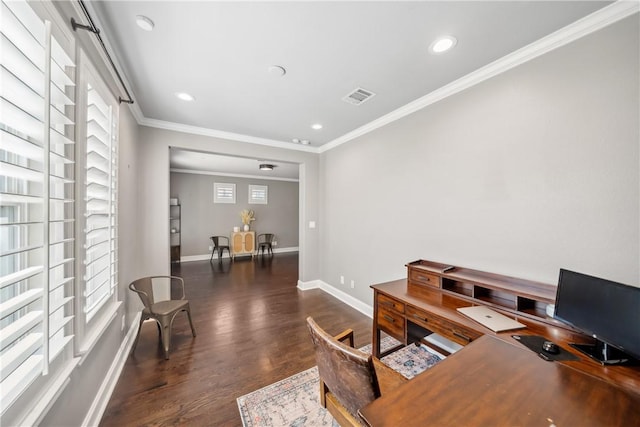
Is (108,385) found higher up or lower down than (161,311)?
lower down

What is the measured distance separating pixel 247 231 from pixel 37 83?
6815 millimetres

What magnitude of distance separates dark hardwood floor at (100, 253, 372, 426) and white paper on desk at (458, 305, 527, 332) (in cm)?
130

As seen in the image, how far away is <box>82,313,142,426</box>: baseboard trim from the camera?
154 centimetres

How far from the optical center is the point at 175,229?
252 inches

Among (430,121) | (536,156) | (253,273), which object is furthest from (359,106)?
(253,273)

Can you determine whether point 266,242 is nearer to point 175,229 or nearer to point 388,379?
point 175,229

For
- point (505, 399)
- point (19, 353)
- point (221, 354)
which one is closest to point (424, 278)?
point (505, 399)

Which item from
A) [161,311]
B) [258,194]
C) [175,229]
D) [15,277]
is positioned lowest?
[161,311]

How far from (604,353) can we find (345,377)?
1.29 metres

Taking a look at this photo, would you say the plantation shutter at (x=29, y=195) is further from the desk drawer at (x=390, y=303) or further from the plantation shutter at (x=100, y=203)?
the desk drawer at (x=390, y=303)

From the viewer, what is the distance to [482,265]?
2035mm

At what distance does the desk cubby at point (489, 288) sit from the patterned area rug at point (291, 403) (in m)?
0.81

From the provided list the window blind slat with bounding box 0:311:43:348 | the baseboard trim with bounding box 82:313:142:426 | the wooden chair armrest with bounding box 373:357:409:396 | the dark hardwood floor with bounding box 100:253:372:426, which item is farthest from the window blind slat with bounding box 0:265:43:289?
the wooden chair armrest with bounding box 373:357:409:396

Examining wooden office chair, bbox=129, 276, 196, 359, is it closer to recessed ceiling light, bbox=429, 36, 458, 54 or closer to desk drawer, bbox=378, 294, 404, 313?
desk drawer, bbox=378, 294, 404, 313
